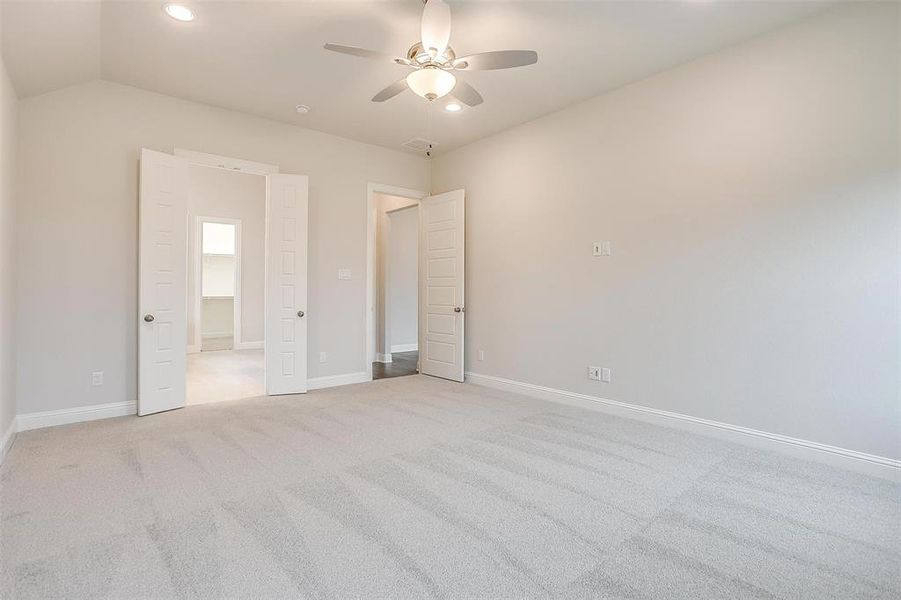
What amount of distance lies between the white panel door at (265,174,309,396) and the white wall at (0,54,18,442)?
75.0 inches

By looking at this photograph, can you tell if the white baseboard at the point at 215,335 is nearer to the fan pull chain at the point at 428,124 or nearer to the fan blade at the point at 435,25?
the fan pull chain at the point at 428,124

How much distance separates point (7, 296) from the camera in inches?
121

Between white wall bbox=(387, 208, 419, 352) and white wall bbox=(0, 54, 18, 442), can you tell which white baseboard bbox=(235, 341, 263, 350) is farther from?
white wall bbox=(0, 54, 18, 442)

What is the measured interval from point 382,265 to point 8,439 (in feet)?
16.2

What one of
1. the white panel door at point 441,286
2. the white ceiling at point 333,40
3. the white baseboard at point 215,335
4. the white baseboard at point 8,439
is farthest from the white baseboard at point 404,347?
the white baseboard at point 8,439

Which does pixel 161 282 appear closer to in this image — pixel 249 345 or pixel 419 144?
pixel 419 144

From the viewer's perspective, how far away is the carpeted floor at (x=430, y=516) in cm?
168

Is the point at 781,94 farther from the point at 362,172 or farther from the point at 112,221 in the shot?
the point at 112,221

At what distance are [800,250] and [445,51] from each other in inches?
107

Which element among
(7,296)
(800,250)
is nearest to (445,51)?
(800,250)

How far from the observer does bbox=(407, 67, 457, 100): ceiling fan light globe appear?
106 inches

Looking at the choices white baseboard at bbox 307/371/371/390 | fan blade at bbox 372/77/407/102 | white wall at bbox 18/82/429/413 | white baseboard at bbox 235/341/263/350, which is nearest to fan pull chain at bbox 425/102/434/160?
fan blade at bbox 372/77/407/102

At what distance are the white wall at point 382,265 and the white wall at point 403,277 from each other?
208 mm

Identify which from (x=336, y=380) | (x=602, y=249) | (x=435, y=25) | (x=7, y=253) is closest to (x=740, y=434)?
(x=602, y=249)
